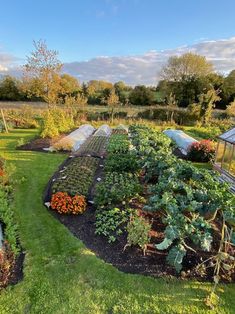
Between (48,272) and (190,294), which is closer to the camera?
(190,294)

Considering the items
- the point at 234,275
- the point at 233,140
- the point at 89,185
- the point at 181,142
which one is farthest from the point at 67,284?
the point at 181,142

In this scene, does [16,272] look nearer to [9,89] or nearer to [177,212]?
[177,212]

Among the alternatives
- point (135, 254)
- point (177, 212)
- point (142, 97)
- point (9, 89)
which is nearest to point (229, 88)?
point (142, 97)

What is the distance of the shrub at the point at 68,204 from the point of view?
7170 mm

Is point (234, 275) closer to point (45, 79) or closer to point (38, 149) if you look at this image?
point (38, 149)

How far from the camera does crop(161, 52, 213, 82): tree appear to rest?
Answer: 137ft

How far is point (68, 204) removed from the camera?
727cm

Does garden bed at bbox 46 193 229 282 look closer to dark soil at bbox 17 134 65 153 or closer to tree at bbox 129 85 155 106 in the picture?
dark soil at bbox 17 134 65 153

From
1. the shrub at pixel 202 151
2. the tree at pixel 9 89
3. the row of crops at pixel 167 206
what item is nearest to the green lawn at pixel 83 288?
the row of crops at pixel 167 206

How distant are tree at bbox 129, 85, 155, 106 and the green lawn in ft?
116

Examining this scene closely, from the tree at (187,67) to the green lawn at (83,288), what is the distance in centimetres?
4125

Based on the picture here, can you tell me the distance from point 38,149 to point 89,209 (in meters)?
8.24

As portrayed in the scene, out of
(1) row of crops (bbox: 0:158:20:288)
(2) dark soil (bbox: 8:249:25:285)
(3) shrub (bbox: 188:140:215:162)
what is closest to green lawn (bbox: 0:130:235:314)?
(2) dark soil (bbox: 8:249:25:285)

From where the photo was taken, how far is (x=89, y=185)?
8953mm
